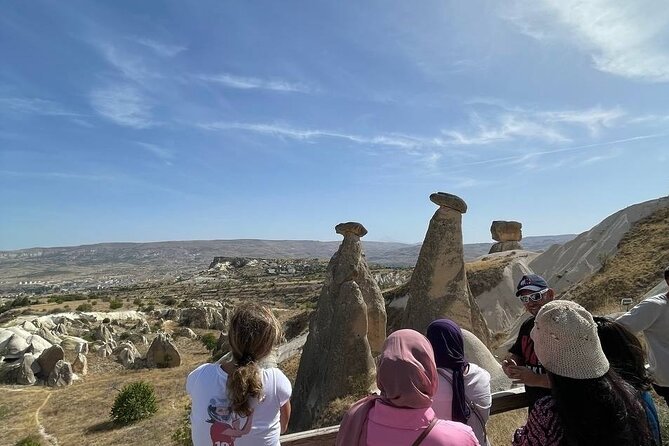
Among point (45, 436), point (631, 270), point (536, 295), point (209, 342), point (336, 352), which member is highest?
point (536, 295)

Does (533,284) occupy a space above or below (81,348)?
above

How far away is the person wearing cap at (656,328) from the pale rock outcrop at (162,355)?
20.2 meters

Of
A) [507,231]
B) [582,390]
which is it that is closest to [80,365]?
[582,390]

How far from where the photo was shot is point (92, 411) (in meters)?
13.8

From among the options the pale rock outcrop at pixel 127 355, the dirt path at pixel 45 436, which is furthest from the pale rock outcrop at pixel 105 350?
the dirt path at pixel 45 436

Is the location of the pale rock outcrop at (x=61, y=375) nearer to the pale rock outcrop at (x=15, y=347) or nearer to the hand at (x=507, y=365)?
the pale rock outcrop at (x=15, y=347)

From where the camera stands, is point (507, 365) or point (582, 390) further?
point (507, 365)

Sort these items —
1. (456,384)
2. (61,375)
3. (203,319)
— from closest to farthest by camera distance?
1. (456,384)
2. (61,375)
3. (203,319)

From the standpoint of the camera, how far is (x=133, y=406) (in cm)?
1264

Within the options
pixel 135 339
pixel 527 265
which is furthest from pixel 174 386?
pixel 527 265

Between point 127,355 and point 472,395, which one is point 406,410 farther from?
point 127,355

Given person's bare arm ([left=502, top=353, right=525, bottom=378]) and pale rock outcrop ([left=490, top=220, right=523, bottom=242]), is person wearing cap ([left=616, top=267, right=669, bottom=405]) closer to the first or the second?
person's bare arm ([left=502, top=353, right=525, bottom=378])

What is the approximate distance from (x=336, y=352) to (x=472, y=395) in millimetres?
5878

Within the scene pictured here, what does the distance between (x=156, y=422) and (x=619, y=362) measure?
41.6 ft
